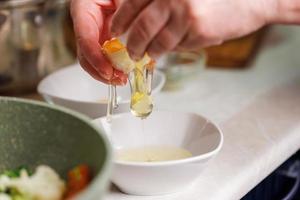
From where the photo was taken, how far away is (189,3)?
0.86m

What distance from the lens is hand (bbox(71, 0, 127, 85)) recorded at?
41.0 inches

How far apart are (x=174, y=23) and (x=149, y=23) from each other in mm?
34

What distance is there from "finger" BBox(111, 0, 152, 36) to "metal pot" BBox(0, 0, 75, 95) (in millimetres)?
465

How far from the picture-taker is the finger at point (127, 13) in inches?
34.1

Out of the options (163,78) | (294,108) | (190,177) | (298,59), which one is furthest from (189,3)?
(298,59)

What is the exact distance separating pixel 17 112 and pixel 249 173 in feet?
1.33

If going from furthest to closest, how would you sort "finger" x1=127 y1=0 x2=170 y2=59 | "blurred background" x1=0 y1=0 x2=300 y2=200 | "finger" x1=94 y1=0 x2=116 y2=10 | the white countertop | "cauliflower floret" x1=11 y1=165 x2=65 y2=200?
"blurred background" x1=0 y1=0 x2=300 y2=200 → "finger" x1=94 y1=0 x2=116 y2=10 → the white countertop → "finger" x1=127 y1=0 x2=170 y2=59 → "cauliflower floret" x1=11 y1=165 x2=65 y2=200

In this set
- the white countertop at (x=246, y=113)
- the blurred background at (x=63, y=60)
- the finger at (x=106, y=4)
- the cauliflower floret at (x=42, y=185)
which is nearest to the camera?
the cauliflower floret at (x=42, y=185)

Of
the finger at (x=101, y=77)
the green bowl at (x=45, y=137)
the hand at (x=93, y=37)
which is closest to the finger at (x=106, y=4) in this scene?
the hand at (x=93, y=37)

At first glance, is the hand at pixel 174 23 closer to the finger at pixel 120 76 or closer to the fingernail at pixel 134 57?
the fingernail at pixel 134 57

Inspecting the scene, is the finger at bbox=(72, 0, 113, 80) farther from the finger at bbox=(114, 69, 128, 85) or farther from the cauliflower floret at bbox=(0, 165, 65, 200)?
the cauliflower floret at bbox=(0, 165, 65, 200)

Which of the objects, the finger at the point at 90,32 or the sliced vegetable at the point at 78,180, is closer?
the sliced vegetable at the point at 78,180

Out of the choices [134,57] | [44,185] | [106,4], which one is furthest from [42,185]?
[106,4]

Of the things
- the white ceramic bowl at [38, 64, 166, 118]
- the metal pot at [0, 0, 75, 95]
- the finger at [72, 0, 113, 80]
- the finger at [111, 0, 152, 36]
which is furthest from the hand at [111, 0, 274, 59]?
the metal pot at [0, 0, 75, 95]
